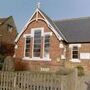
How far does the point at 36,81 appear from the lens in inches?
440

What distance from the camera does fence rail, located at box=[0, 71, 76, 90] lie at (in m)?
10.6

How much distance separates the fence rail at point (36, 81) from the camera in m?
10.6

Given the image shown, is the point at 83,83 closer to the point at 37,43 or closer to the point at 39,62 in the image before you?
the point at 39,62

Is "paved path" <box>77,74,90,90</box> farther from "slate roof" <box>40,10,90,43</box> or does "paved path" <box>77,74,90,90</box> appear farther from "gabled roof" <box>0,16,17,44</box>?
"gabled roof" <box>0,16,17,44</box>

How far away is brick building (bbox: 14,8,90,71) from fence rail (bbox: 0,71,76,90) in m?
15.9

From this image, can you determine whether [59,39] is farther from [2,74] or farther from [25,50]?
[2,74]

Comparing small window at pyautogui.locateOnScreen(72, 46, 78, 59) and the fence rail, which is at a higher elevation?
small window at pyautogui.locateOnScreen(72, 46, 78, 59)

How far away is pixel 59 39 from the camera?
91.9ft

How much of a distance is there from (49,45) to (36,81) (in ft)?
58.6

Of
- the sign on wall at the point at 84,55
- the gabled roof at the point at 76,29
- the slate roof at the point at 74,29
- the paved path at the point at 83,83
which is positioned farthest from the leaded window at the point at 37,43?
the paved path at the point at 83,83

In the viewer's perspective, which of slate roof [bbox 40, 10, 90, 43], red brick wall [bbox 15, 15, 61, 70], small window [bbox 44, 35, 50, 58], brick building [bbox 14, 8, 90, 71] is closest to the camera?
brick building [bbox 14, 8, 90, 71]

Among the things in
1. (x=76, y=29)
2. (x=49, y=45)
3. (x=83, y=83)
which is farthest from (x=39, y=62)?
(x=83, y=83)

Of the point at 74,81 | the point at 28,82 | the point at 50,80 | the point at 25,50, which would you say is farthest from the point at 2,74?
the point at 25,50

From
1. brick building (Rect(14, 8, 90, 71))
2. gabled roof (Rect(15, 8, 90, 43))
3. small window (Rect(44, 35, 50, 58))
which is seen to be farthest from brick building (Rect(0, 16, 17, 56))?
small window (Rect(44, 35, 50, 58))
